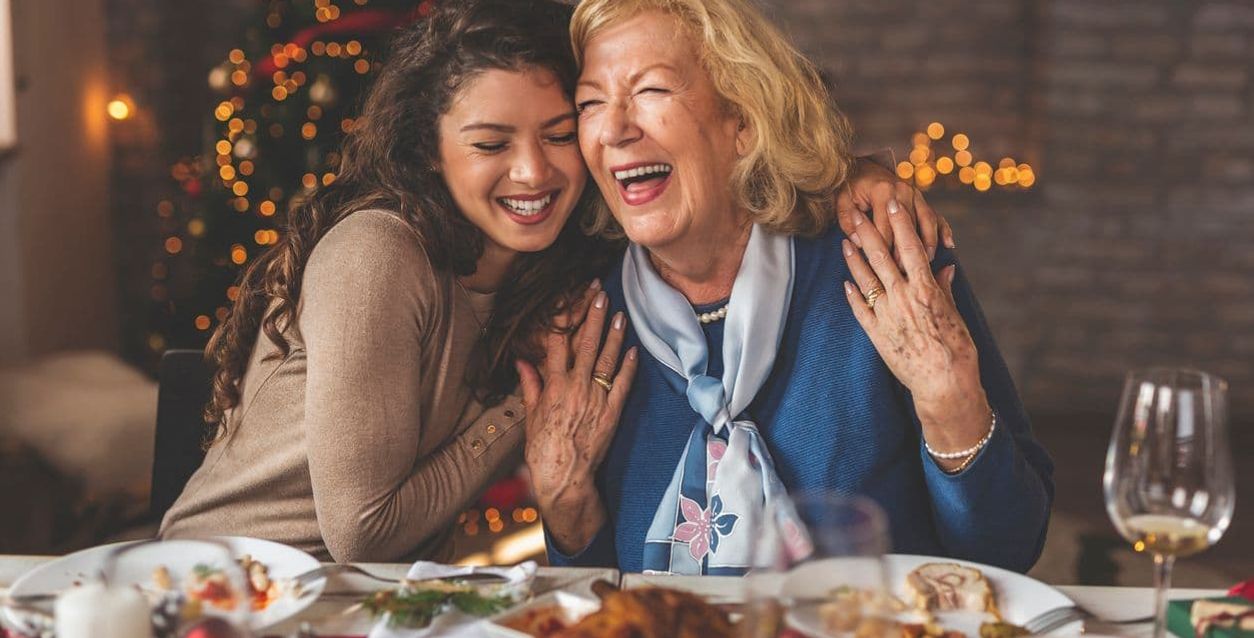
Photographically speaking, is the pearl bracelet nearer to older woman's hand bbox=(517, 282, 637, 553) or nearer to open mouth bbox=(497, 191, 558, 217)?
older woman's hand bbox=(517, 282, 637, 553)

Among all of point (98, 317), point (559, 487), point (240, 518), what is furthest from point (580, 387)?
point (98, 317)

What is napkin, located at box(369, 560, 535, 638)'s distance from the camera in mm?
1236

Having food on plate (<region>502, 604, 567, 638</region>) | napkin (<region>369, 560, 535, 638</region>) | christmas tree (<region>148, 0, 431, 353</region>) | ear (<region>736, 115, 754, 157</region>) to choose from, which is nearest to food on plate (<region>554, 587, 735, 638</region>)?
food on plate (<region>502, 604, 567, 638</region>)

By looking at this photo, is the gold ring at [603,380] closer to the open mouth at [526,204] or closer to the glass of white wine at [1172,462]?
the open mouth at [526,204]

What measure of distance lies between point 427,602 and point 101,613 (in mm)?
327

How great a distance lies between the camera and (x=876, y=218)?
181 cm

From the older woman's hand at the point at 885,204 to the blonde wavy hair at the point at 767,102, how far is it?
30mm

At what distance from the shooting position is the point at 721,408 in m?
1.78

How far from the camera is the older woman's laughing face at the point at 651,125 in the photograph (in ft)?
5.93

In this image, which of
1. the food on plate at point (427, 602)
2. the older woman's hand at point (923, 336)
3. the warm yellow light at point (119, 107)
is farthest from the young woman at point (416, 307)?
the warm yellow light at point (119, 107)

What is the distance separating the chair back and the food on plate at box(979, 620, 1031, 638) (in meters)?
1.26

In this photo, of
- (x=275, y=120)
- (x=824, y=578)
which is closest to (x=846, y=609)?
(x=824, y=578)

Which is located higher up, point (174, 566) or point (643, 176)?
point (643, 176)

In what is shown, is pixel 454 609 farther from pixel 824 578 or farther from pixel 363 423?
pixel 824 578
